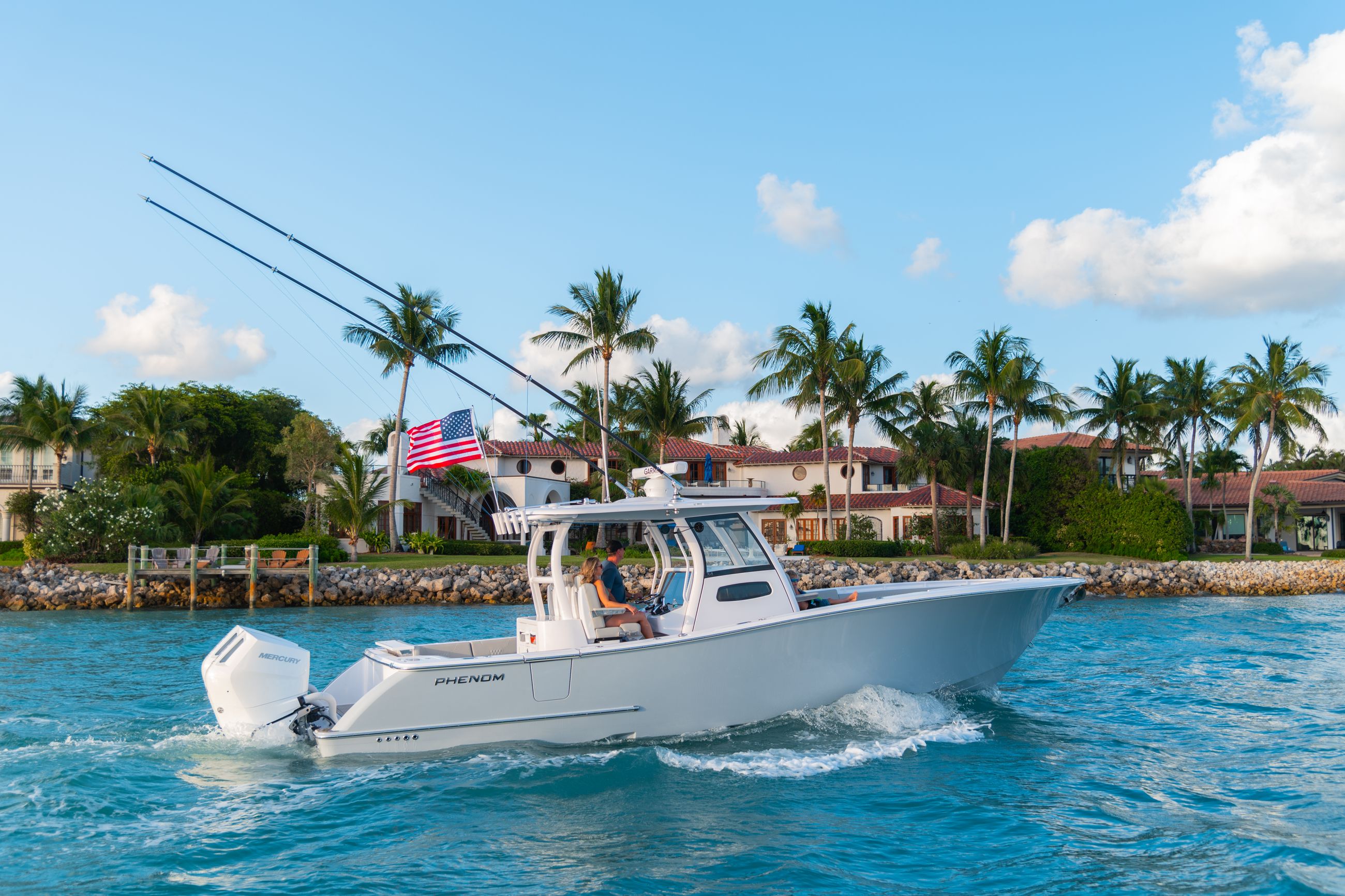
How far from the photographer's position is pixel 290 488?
51.2 meters

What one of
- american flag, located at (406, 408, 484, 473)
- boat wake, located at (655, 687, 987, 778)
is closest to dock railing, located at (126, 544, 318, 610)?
american flag, located at (406, 408, 484, 473)

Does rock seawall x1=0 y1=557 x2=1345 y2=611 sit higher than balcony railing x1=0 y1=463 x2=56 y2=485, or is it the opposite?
balcony railing x1=0 y1=463 x2=56 y2=485

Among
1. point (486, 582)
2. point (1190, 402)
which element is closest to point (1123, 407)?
point (1190, 402)

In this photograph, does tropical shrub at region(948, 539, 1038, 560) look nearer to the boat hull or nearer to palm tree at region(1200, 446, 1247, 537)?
palm tree at region(1200, 446, 1247, 537)

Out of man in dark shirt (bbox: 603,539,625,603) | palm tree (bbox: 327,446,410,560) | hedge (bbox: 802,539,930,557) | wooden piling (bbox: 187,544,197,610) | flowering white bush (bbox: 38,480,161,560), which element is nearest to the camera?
man in dark shirt (bbox: 603,539,625,603)

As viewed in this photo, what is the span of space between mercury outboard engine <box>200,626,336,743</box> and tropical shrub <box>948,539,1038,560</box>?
33993 millimetres

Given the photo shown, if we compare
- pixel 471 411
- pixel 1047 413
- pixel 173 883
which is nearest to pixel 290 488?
pixel 1047 413

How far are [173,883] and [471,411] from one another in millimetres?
5500

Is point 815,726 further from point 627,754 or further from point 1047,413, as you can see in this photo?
point 1047,413

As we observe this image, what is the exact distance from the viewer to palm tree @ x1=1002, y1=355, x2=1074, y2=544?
42312 millimetres

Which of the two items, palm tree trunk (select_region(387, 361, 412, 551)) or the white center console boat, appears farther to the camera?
palm tree trunk (select_region(387, 361, 412, 551))

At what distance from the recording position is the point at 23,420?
4462cm

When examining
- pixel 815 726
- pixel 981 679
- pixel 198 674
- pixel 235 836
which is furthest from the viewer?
pixel 198 674

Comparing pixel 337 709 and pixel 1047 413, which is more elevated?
pixel 1047 413
